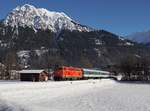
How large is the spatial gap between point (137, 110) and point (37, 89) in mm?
15872

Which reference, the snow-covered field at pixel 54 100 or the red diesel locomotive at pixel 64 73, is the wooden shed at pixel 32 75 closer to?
the red diesel locomotive at pixel 64 73

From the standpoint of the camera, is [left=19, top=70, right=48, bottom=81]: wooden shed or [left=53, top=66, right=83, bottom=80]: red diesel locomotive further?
[left=19, top=70, right=48, bottom=81]: wooden shed

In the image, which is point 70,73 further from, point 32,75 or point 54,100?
point 54,100

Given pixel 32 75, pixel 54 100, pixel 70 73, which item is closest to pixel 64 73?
pixel 70 73

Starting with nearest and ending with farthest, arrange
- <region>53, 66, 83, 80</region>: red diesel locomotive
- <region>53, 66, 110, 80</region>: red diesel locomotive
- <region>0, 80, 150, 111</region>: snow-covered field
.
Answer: <region>0, 80, 150, 111</region>: snow-covered field → <region>53, 66, 83, 80</region>: red diesel locomotive → <region>53, 66, 110, 80</region>: red diesel locomotive

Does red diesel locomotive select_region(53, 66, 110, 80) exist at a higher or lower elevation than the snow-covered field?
higher

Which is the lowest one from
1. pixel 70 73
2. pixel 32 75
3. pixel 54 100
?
pixel 54 100

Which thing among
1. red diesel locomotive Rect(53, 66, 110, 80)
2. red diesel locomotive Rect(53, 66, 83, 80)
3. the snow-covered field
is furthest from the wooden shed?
the snow-covered field

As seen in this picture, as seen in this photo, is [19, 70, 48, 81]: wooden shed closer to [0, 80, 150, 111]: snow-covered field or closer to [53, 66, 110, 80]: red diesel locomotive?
[53, 66, 110, 80]: red diesel locomotive

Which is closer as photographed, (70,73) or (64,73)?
(64,73)

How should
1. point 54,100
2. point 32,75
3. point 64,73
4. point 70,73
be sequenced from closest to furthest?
1. point 54,100
2. point 64,73
3. point 70,73
4. point 32,75

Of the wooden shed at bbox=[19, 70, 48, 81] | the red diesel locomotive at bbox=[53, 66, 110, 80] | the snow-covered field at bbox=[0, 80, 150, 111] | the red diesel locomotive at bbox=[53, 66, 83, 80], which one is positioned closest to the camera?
the snow-covered field at bbox=[0, 80, 150, 111]

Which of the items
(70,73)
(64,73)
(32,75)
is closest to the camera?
(64,73)

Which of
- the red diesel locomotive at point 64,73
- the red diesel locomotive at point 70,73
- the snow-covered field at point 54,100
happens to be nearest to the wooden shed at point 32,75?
the red diesel locomotive at point 70,73
